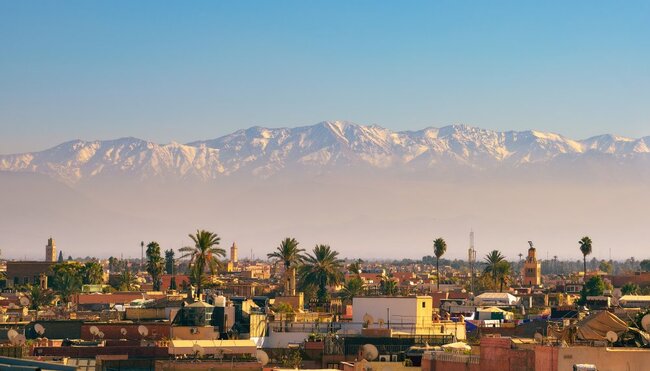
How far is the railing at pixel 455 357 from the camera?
50781 millimetres

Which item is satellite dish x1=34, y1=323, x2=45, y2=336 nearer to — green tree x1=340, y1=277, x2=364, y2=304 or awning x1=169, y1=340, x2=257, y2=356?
awning x1=169, y1=340, x2=257, y2=356

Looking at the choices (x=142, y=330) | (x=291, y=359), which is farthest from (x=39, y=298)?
(x=291, y=359)

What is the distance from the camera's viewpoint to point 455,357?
52375 millimetres

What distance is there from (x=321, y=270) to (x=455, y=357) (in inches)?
3799

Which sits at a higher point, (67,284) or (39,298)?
(67,284)

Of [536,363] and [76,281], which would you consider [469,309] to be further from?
[536,363]

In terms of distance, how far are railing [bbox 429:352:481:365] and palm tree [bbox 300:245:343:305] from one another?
92009 mm

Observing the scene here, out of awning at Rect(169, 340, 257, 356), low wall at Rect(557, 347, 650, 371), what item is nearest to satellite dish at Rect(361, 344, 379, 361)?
awning at Rect(169, 340, 257, 356)

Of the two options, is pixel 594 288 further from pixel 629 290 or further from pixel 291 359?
pixel 291 359

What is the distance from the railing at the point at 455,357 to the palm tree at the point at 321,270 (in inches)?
3622

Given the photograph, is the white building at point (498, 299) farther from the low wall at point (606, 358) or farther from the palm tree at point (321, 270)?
the low wall at point (606, 358)

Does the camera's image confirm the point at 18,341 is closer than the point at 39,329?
Yes

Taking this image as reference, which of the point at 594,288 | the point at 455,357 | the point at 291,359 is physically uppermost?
the point at 594,288

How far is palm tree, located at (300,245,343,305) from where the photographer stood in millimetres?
148375
